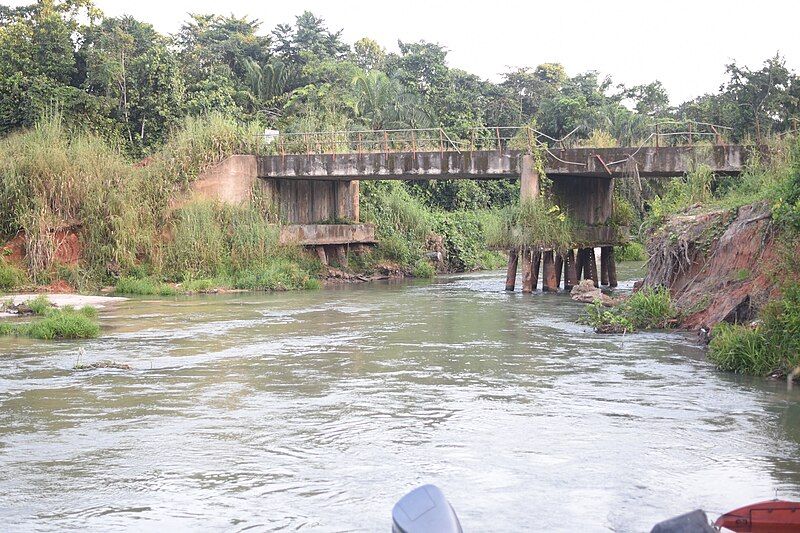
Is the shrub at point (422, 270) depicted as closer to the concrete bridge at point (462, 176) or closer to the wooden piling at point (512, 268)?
the concrete bridge at point (462, 176)

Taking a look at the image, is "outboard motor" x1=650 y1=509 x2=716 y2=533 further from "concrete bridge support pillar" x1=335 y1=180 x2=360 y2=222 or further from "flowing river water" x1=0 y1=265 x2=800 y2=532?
"concrete bridge support pillar" x1=335 y1=180 x2=360 y2=222

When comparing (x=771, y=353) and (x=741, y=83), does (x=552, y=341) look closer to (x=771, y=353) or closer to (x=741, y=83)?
(x=771, y=353)

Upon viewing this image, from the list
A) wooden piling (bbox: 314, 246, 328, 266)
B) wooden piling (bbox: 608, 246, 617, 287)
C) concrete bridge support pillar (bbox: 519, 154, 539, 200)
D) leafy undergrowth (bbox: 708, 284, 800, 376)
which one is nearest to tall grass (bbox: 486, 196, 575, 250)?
concrete bridge support pillar (bbox: 519, 154, 539, 200)

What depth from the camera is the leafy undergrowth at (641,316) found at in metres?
19.6

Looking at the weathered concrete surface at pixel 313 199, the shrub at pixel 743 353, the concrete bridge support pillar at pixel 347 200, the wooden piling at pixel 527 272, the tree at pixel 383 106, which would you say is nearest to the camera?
the shrub at pixel 743 353

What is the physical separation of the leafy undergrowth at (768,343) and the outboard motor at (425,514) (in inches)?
351

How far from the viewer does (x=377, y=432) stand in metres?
11.5

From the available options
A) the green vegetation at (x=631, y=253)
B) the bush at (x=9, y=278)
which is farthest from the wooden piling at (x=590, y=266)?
the bush at (x=9, y=278)

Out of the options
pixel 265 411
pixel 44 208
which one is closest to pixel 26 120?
pixel 44 208

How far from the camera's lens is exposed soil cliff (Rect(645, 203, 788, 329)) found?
1689 cm

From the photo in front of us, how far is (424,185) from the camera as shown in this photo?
4650 cm

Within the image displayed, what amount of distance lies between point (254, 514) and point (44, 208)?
23640 millimetres

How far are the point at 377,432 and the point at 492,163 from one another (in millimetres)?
20055

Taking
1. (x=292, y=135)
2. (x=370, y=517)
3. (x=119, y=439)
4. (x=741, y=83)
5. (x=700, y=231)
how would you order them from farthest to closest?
(x=292, y=135)
(x=741, y=83)
(x=700, y=231)
(x=119, y=439)
(x=370, y=517)
